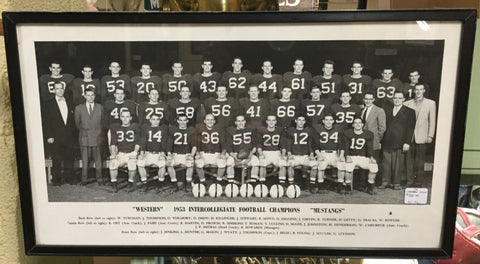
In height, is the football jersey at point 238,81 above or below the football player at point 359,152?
above

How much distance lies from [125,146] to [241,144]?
5.4 inches

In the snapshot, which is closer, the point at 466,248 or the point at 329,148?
the point at 329,148

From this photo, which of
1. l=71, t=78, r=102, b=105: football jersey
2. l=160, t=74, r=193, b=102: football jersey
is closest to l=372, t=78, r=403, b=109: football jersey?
l=160, t=74, r=193, b=102: football jersey

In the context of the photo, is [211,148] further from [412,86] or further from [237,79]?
[412,86]

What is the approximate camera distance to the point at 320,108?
53 centimetres

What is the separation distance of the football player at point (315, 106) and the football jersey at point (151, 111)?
0.16 metres

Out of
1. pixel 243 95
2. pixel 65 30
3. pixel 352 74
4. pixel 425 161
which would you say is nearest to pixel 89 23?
pixel 65 30

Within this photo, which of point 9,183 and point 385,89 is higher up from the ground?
point 385,89

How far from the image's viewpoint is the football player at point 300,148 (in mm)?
536

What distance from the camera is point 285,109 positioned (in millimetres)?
533


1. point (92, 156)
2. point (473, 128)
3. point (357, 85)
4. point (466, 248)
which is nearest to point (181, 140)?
point (92, 156)

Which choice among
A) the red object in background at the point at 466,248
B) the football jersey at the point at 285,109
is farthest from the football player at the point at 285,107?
the red object in background at the point at 466,248

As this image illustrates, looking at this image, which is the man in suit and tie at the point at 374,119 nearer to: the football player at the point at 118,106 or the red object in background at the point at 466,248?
the football player at the point at 118,106

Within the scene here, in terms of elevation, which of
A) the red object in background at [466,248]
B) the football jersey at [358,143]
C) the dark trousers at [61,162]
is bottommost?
the red object in background at [466,248]
